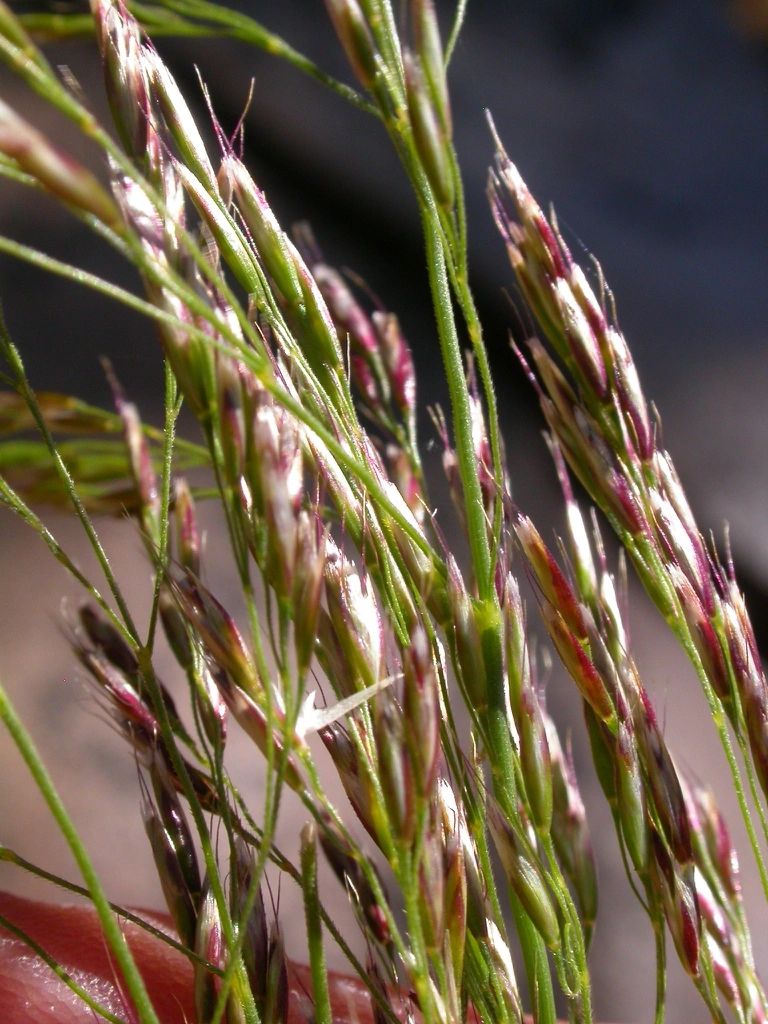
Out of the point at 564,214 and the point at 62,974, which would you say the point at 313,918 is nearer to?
the point at 62,974

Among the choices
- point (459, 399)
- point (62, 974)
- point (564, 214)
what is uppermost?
point (564, 214)

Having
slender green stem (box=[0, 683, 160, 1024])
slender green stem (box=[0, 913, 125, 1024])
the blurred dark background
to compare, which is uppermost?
the blurred dark background

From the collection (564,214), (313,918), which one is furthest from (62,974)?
(564,214)

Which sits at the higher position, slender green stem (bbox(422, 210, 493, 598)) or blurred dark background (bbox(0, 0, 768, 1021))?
blurred dark background (bbox(0, 0, 768, 1021))

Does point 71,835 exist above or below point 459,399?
below

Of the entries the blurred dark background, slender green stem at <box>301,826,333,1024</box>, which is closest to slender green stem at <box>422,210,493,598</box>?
slender green stem at <box>301,826,333,1024</box>

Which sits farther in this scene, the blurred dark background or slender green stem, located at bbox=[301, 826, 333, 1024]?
the blurred dark background

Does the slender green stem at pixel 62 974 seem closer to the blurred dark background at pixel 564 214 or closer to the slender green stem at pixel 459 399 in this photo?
the slender green stem at pixel 459 399

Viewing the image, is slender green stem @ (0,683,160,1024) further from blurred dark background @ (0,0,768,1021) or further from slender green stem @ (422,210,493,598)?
blurred dark background @ (0,0,768,1021)

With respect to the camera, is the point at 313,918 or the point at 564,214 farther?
the point at 564,214
